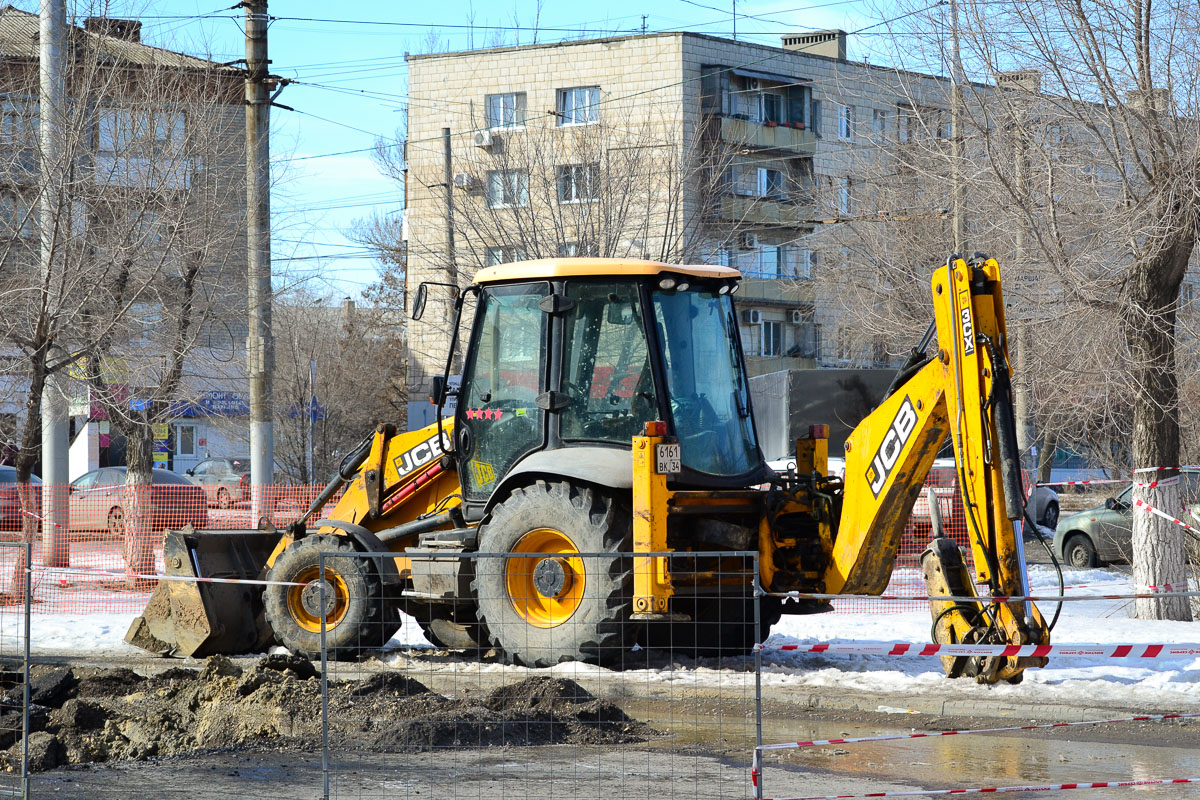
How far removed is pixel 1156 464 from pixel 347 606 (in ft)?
25.2

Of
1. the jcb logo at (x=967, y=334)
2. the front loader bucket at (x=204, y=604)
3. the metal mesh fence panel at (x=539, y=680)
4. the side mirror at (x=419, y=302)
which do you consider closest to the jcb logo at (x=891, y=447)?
the jcb logo at (x=967, y=334)

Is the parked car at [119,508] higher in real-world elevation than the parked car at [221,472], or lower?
lower

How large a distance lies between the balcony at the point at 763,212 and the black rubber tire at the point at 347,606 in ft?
52.7

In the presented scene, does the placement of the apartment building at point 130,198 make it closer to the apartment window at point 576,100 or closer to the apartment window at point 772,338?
the apartment window at point 576,100

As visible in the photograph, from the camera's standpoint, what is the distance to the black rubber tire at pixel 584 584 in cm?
964

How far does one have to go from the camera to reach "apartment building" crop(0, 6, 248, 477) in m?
15.5

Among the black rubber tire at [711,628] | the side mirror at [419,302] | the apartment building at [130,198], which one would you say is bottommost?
the black rubber tire at [711,628]

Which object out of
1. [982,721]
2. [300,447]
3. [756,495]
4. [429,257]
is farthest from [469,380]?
[300,447]

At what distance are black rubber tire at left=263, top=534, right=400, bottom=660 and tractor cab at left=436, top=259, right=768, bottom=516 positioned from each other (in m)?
1.17

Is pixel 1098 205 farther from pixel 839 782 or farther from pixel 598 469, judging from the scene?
pixel 839 782

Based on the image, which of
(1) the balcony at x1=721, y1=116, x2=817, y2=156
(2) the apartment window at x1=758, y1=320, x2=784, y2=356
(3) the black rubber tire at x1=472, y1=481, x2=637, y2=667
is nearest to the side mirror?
(3) the black rubber tire at x1=472, y1=481, x2=637, y2=667

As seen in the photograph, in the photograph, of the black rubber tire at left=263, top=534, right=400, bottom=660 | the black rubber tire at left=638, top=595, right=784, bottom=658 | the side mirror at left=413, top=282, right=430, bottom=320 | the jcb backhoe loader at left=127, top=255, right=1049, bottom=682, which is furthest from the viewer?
the black rubber tire at left=263, top=534, right=400, bottom=660

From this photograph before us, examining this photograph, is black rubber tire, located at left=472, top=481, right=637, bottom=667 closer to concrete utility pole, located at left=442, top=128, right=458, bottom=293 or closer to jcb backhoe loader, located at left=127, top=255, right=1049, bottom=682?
jcb backhoe loader, located at left=127, top=255, right=1049, bottom=682

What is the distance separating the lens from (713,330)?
10695 mm
